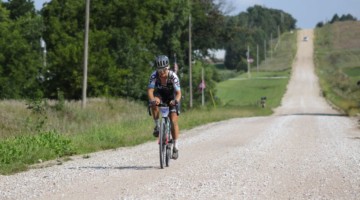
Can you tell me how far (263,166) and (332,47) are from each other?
487 feet

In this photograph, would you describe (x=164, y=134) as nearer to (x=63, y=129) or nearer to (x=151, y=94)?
(x=151, y=94)

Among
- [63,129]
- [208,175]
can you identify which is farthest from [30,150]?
[63,129]

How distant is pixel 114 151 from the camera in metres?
15.3

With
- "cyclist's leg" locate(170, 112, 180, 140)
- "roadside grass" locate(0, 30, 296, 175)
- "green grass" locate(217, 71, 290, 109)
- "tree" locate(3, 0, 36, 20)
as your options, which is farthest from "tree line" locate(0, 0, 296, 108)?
"cyclist's leg" locate(170, 112, 180, 140)

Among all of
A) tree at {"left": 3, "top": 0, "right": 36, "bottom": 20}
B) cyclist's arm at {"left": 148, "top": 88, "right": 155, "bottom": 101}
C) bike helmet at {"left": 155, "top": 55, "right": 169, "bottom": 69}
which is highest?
tree at {"left": 3, "top": 0, "right": 36, "bottom": 20}

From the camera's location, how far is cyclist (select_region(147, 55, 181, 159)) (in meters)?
11.1

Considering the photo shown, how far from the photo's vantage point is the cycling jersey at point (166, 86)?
11234 millimetres

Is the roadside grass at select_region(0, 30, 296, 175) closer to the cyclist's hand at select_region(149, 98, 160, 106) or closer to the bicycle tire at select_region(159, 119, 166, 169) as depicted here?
the bicycle tire at select_region(159, 119, 166, 169)

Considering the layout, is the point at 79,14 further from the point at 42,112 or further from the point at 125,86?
the point at 42,112

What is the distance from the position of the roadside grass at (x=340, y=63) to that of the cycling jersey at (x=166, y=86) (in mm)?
34842

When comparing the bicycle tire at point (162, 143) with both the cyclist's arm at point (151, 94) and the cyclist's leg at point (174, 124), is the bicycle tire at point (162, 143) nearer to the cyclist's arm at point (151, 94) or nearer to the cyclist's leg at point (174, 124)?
the cyclist's leg at point (174, 124)

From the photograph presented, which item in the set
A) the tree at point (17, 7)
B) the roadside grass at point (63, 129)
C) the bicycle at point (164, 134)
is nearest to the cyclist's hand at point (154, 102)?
the bicycle at point (164, 134)

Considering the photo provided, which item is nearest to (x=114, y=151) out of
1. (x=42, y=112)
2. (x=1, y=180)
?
(x=1, y=180)

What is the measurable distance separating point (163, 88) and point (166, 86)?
0.07m
